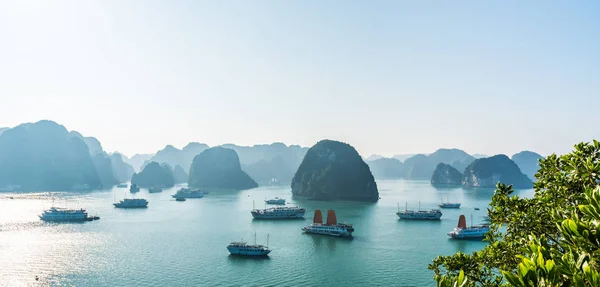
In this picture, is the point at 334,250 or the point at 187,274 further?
the point at 334,250

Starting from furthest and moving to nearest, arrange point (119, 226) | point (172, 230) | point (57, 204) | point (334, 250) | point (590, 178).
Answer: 1. point (57, 204)
2. point (119, 226)
3. point (172, 230)
4. point (334, 250)
5. point (590, 178)

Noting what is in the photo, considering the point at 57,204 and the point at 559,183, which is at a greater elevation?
the point at 559,183

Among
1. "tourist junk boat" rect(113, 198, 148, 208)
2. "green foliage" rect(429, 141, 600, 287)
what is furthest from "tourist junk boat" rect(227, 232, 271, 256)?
"tourist junk boat" rect(113, 198, 148, 208)

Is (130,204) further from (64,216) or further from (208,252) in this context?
(208,252)

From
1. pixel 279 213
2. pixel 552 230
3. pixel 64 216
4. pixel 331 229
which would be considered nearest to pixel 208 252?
pixel 331 229

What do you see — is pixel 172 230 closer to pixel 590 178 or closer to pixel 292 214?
pixel 292 214

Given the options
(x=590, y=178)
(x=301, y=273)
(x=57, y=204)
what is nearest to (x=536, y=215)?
(x=590, y=178)

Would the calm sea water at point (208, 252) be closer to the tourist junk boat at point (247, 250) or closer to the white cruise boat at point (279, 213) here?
the tourist junk boat at point (247, 250)
